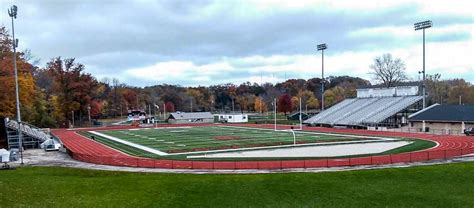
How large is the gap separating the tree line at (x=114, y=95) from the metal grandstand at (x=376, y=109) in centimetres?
1812

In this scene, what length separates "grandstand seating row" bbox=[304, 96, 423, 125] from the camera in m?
72.5

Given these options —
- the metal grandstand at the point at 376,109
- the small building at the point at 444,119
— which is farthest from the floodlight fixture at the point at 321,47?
the small building at the point at 444,119

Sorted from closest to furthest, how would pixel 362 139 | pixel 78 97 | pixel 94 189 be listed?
pixel 94 189
pixel 362 139
pixel 78 97

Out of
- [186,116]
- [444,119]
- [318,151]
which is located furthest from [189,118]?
[318,151]

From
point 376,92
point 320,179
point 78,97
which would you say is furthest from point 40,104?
point 320,179

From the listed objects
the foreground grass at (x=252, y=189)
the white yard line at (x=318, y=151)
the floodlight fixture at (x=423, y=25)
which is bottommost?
the white yard line at (x=318, y=151)

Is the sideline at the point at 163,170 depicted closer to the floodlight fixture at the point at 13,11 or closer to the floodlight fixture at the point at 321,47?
the floodlight fixture at the point at 13,11

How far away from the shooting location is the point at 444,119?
60.7 meters

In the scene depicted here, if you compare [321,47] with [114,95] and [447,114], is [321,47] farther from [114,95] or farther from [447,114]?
[114,95]

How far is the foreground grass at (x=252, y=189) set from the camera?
19.3m

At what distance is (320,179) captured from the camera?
25125 millimetres

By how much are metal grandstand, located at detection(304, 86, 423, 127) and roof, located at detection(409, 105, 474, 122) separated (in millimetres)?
5203

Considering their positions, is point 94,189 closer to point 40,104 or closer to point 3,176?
point 3,176

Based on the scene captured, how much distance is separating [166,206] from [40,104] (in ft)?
239
